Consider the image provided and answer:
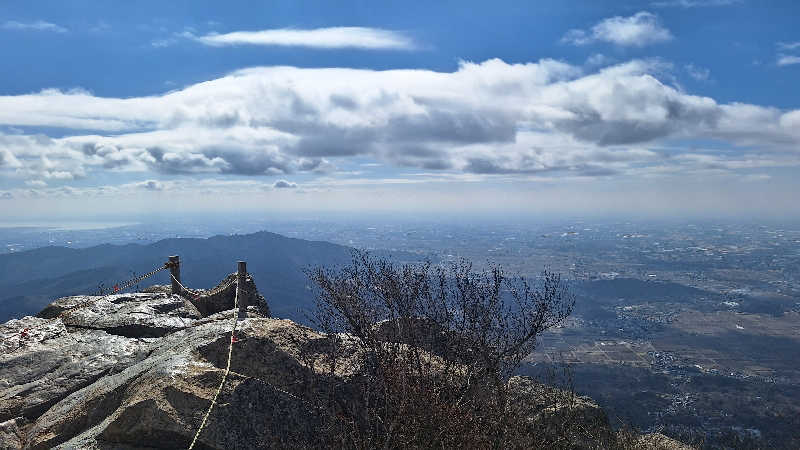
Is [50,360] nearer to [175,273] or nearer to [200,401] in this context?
[200,401]

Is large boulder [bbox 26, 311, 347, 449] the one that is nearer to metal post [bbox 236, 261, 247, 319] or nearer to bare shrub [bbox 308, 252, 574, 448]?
bare shrub [bbox 308, 252, 574, 448]

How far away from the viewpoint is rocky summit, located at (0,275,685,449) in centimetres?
895

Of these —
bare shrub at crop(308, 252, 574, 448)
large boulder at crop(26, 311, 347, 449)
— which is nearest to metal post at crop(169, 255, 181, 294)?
bare shrub at crop(308, 252, 574, 448)

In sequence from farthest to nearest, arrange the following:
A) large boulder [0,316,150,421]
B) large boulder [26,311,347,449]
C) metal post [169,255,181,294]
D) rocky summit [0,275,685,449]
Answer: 1. metal post [169,255,181,294]
2. large boulder [0,316,150,421]
3. rocky summit [0,275,685,449]
4. large boulder [26,311,347,449]

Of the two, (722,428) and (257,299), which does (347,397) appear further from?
(722,428)

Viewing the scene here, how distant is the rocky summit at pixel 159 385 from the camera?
8945 millimetres

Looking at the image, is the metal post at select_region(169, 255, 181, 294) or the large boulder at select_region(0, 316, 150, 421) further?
the metal post at select_region(169, 255, 181, 294)

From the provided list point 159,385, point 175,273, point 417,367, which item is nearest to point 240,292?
point 159,385

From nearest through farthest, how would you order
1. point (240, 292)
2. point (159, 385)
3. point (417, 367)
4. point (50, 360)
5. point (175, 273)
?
point (159, 385)
point (417, 367)
point (50, 360)
point (240, 292)
point (175, 273)

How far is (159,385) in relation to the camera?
930cm

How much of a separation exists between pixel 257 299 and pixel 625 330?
206 m

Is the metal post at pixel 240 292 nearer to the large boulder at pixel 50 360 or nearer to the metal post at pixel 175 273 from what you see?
the large boulder at pixel 50 360

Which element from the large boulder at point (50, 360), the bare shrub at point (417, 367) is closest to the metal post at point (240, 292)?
the bare shrub at point (417, 367)

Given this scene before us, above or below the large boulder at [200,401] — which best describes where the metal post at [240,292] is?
above
